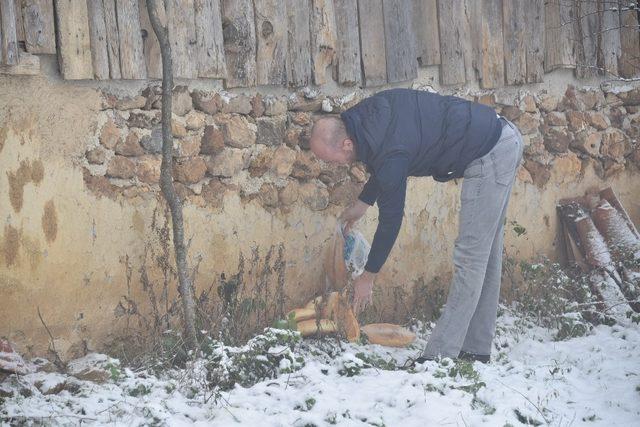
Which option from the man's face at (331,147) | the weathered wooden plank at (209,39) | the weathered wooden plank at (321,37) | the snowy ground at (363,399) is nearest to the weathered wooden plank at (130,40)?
the weathered wooden plank at (209,39)

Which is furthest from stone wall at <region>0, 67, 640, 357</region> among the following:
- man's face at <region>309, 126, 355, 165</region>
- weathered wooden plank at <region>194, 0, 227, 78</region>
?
man's face at <region>309, 126, 355, 165</region>

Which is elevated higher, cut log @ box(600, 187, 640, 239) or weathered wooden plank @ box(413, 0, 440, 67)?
weathered wooden plank @ box(413, 0, 440, 67)

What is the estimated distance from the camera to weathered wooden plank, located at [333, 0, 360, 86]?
18.8ft

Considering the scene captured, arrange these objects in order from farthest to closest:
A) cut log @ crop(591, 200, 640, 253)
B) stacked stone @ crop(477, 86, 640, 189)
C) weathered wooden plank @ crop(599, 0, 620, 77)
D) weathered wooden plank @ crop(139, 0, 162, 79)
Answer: weathered wooden plank @ crop(599, 0, 620, 77)
stacked stone @ crop(477, 86, 640, 189)
cut log @ crop(591, 200, 640, 253)
weathered wooden plank @ crop(139, 0, 162, 79)

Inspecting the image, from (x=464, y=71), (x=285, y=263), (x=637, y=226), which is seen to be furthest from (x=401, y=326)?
(x=637, y=226)

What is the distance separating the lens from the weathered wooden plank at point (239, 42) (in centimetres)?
523

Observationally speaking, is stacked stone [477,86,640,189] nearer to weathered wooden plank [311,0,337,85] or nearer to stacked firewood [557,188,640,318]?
stacked firewood [557,188,640,318]

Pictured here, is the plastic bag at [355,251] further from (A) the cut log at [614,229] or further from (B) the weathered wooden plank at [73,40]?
(A) the cut log at [614,229]

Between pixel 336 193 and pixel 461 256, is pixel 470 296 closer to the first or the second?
pixel 461 256

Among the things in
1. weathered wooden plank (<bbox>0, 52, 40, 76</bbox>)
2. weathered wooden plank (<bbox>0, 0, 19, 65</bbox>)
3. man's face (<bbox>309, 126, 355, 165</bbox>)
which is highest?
weathered wooden plank (<bbox>0, 0, 19, 65</bbox>)

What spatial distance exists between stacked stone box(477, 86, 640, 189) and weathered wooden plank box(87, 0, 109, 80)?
9.67 feet

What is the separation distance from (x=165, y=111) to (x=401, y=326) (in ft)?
7.08

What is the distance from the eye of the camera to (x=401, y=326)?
19.4 feet

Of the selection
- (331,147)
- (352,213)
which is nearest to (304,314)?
(352,213)
